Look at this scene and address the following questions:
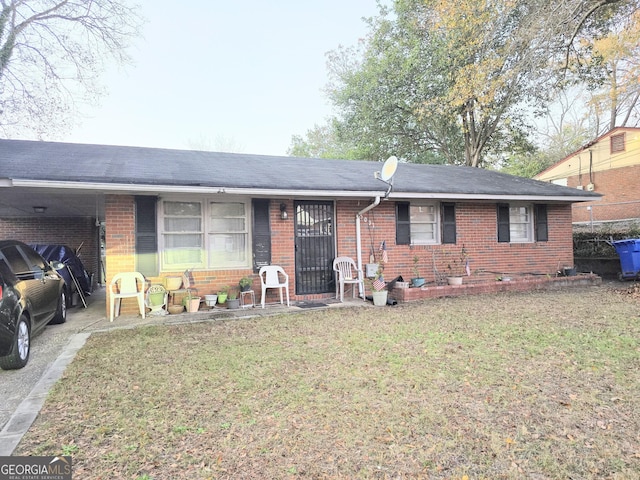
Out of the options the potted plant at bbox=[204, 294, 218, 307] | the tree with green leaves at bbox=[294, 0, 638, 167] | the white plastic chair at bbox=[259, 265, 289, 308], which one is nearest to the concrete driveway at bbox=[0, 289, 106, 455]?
the potted plant at bbox=[204, 294, 218, 307]

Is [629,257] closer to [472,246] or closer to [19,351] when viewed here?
[472,246]

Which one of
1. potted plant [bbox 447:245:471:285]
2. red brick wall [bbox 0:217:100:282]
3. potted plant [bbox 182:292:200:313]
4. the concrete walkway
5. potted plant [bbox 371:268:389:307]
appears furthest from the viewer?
red brick wall [bbox 0:217:100:282]

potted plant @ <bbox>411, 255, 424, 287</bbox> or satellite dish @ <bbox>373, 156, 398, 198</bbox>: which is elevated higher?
satellite dish @ <bbox>373, 156, 398, 198</bbox>

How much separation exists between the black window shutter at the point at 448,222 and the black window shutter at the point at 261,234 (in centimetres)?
426

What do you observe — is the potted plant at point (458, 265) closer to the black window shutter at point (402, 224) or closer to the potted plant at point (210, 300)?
the black window shutter at point (402, 224)

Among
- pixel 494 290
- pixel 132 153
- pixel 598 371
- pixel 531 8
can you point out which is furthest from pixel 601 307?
pixel 132 153

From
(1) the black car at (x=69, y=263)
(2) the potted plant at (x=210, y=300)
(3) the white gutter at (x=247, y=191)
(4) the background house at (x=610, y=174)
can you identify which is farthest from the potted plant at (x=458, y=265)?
(4) the background house at (x=610, y=174)

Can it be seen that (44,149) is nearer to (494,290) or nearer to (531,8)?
(494,290)

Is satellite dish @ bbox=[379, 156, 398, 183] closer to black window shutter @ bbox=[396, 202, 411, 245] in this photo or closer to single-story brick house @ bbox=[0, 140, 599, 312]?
single-story brick house @ bbox=[0, 140, 599, 312]

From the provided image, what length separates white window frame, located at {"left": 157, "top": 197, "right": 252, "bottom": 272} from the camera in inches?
275

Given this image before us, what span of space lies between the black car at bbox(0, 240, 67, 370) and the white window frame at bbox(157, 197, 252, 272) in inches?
68.4

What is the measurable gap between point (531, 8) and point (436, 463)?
12027 millimetres

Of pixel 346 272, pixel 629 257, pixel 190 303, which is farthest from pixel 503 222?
pixel 190 303

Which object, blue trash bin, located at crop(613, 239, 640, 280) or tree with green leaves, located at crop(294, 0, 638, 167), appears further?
tree with green leaves, located at crop(294, 0, 638, 167)
